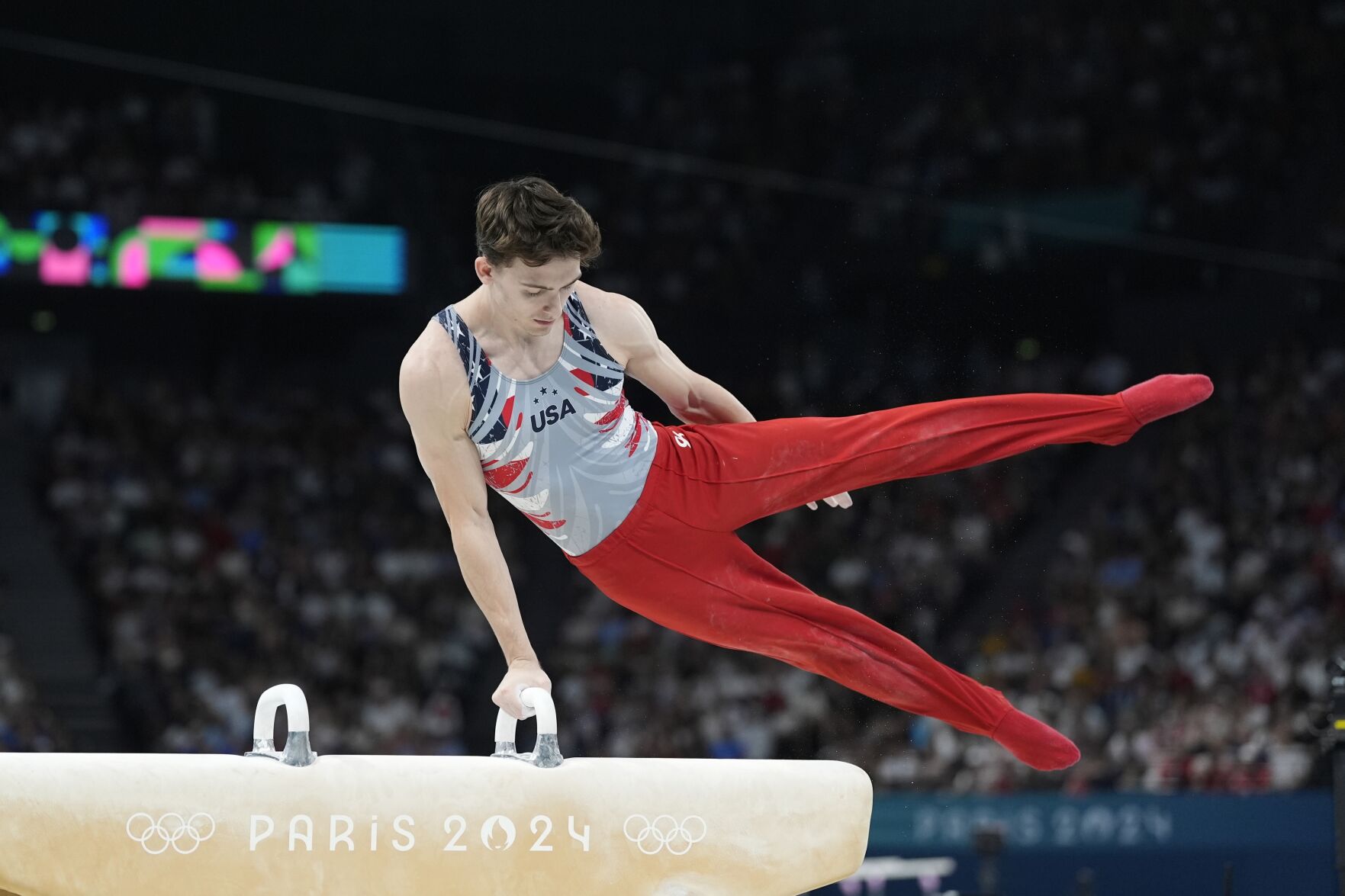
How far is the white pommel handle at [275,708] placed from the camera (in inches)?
125

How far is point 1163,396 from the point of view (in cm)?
380

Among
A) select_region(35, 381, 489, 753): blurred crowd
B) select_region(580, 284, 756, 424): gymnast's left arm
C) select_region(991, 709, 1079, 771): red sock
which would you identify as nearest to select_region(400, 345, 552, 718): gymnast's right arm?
select_region(580, 284, 756, 424): gymnast's left arm

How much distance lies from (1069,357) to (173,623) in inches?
309

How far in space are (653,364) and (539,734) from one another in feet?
3.71

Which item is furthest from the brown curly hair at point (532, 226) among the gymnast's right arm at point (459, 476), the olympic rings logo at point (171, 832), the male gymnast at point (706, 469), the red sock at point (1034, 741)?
the red sock at point (1034, 741)

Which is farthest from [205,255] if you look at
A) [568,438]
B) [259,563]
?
[568,438]

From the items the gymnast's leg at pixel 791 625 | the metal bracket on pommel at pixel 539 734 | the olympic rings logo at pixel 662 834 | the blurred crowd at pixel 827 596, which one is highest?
the blurred crowd at pixel 827 596

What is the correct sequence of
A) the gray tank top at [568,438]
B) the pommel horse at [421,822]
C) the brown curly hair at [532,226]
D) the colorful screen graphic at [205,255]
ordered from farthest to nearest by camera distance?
the colorful screen graphic at [205,255]
the gray tank top at [568,438]
the brown curly hair at [532,226]
the pommel horse at [421,822]

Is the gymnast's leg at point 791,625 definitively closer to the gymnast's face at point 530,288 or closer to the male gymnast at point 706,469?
the male gymnast at point 706,469

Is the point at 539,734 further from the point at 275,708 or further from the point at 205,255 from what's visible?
the point at 205,255

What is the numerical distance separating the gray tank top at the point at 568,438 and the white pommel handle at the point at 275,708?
770 millimetres

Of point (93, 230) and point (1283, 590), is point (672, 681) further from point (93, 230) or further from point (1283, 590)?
point (93, 230)

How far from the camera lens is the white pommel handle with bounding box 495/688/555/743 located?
3195 mm

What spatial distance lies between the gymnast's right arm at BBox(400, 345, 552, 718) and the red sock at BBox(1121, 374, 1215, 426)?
1.57 metres
